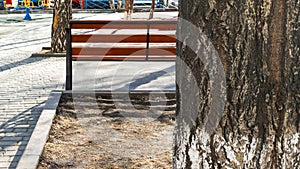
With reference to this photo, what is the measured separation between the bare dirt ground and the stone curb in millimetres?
69

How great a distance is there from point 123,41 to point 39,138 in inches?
190

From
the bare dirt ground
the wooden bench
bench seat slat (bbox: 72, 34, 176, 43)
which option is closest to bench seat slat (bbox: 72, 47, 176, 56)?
the wooden bench

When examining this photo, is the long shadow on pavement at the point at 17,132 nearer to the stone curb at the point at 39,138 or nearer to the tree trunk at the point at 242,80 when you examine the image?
the stone curb at the point at 39,138

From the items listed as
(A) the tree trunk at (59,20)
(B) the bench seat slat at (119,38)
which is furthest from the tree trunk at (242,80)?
(A) the tree trunk at (59,20)

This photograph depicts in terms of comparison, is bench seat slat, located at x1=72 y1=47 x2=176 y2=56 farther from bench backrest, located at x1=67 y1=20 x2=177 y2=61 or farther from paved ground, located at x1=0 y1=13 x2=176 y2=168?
paved ground, located at x1=0 y1=13 x2=176 y2=168

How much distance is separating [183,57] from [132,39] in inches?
293

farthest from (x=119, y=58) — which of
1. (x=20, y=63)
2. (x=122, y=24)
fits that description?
(x=20, y=63)

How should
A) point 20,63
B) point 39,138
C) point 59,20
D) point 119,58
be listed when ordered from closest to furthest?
point 39,138 < point 119,58 < point 20,63 < point 59,20

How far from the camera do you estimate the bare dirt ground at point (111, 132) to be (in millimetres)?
4293

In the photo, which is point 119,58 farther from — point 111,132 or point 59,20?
point 111,132

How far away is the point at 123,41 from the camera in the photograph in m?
9.25

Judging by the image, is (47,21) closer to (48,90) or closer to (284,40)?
(48,90)

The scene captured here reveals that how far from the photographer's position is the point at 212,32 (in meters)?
1.78

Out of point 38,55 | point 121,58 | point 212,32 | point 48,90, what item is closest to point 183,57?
point 212,32
